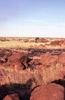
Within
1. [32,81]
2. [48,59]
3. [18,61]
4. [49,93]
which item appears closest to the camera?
[49,93]

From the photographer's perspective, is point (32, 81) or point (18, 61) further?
point (18, 61)

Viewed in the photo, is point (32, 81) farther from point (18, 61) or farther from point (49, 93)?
point (18, 61)

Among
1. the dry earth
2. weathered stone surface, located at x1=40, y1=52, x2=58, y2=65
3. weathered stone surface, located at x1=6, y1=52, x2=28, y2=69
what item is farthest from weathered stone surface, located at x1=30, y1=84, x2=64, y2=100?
weathered stone surface, located at x1=40, y1=52, x2=58, y2=65

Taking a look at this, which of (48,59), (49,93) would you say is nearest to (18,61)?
(48,59)

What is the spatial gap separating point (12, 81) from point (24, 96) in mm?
3222

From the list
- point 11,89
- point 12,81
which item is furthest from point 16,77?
point 11,89

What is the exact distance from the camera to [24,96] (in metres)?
14.2

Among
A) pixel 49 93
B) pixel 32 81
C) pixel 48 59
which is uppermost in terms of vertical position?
pixel 49 93

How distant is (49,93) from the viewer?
11367mm

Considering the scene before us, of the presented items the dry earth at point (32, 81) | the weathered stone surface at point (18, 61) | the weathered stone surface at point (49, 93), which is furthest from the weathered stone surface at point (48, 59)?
the weathered stone surface at point (49, 93)

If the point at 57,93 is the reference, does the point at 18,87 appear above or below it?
below

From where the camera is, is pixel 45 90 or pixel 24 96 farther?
pixel 24 96

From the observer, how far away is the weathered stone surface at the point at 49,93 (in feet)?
36.6

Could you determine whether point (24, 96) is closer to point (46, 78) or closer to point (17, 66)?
point (46, 78)
